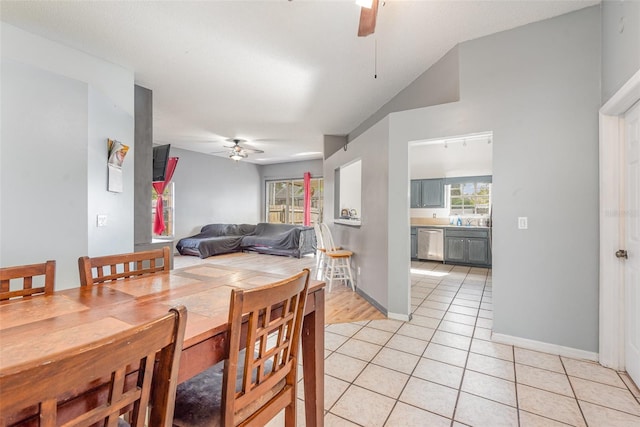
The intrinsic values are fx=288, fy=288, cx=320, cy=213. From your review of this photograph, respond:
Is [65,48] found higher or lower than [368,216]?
higher

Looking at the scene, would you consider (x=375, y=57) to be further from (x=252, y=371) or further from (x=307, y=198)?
(x=307, y=198)

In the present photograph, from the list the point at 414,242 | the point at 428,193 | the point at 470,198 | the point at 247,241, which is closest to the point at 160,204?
the point at 247,241

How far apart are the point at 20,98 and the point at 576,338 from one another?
4.82 meters

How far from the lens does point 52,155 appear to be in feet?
7.85

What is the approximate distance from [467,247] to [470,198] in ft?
4.11

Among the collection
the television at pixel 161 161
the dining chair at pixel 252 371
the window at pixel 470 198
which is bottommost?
the dining chair at pixel 252 371

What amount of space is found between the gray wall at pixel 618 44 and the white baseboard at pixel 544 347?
1.97 m

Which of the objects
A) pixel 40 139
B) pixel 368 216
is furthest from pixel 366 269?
pixel 40 139

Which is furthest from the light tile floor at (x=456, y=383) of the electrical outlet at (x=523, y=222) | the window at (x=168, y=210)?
the window at (x=168, y=210)

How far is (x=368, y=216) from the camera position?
3.85 meters

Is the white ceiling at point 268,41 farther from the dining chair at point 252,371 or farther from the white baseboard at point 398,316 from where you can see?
the white baseboard at point 398,316

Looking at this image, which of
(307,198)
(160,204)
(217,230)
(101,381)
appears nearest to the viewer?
(101,381)

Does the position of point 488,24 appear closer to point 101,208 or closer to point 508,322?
point 508,322

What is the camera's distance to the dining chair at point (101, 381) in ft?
1.64
